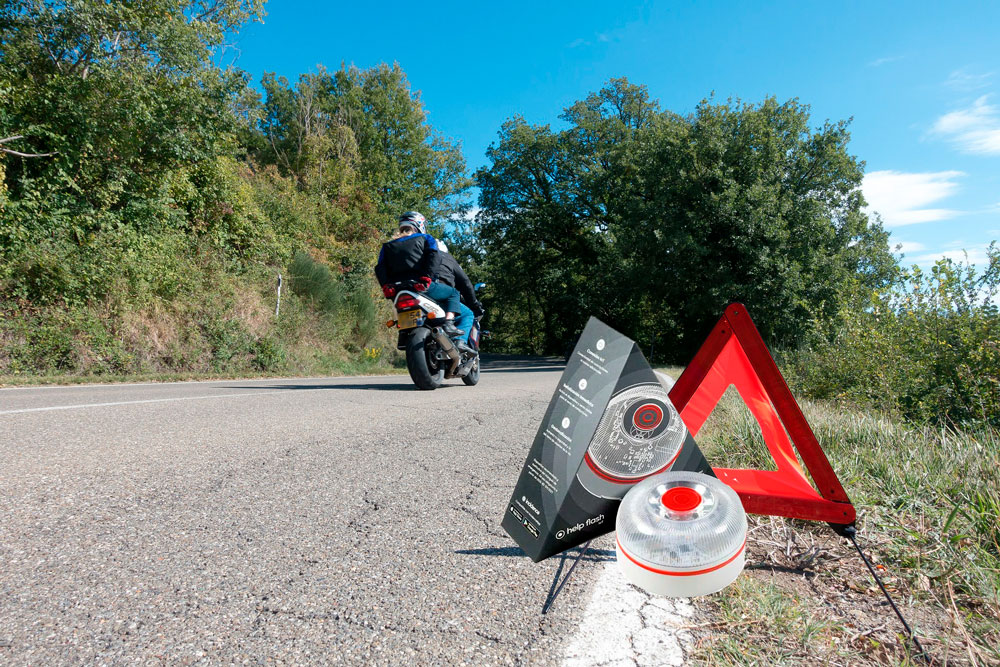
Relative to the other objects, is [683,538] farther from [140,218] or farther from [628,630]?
[140,218]

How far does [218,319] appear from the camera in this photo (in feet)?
35.4

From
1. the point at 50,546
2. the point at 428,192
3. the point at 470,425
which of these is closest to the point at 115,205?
the point at 470,425

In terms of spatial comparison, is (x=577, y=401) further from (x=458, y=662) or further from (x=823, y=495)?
(x=823, y=495)

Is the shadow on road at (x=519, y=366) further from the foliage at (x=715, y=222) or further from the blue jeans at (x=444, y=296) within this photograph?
the blue jeans at (x=444, y=296)

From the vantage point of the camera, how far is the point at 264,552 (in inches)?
79.5

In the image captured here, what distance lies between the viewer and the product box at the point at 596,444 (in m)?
1.61

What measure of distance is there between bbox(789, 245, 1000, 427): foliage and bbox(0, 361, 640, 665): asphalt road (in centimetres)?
407

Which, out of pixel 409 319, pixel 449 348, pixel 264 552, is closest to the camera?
pixel 264 552

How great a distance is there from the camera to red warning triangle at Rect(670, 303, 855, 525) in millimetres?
1755

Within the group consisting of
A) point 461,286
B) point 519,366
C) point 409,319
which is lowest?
point 519,366

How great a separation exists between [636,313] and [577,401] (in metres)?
32.4

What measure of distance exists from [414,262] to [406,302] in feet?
1.72

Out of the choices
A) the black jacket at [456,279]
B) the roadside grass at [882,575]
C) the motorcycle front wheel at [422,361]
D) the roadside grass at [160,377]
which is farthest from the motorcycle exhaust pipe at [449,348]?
the roadside grass at [882,575]

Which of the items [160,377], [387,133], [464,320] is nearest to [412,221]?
[464,320]
